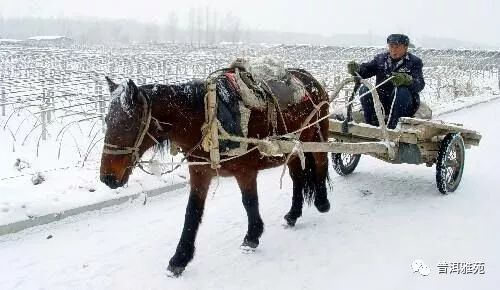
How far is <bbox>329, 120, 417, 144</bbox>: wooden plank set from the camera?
19.1ft

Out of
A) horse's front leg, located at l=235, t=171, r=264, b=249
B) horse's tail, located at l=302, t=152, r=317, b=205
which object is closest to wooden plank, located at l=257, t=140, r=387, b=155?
horse's front leg, located at l=235, t=171, r=264, b=249

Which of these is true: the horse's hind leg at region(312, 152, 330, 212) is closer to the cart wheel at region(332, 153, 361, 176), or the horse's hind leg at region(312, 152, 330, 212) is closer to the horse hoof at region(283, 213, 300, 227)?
the horse hoof at region(283, 213, 300, 227)

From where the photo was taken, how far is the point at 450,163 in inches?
249

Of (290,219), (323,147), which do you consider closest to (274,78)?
(323,147)

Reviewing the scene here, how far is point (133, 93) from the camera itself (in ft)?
11.6

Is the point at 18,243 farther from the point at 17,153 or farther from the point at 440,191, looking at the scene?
the point at 440,191

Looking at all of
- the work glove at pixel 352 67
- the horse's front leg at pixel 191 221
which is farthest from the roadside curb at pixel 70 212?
the work glove at pixel 352 67

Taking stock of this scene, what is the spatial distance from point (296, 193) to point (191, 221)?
1.58 metres

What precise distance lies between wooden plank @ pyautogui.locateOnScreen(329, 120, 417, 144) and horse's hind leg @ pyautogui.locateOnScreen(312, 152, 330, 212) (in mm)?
662

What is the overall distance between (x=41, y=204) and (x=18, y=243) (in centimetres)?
66

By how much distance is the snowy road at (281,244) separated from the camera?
422cm

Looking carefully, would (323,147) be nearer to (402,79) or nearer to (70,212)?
(402,79)

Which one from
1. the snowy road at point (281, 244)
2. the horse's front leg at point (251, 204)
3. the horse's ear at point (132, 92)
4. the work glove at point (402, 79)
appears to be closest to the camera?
the horse's ear at point (132, 92)

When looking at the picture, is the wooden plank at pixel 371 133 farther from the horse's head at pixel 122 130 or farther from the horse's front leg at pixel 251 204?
the horse's head at pixel 122 130
